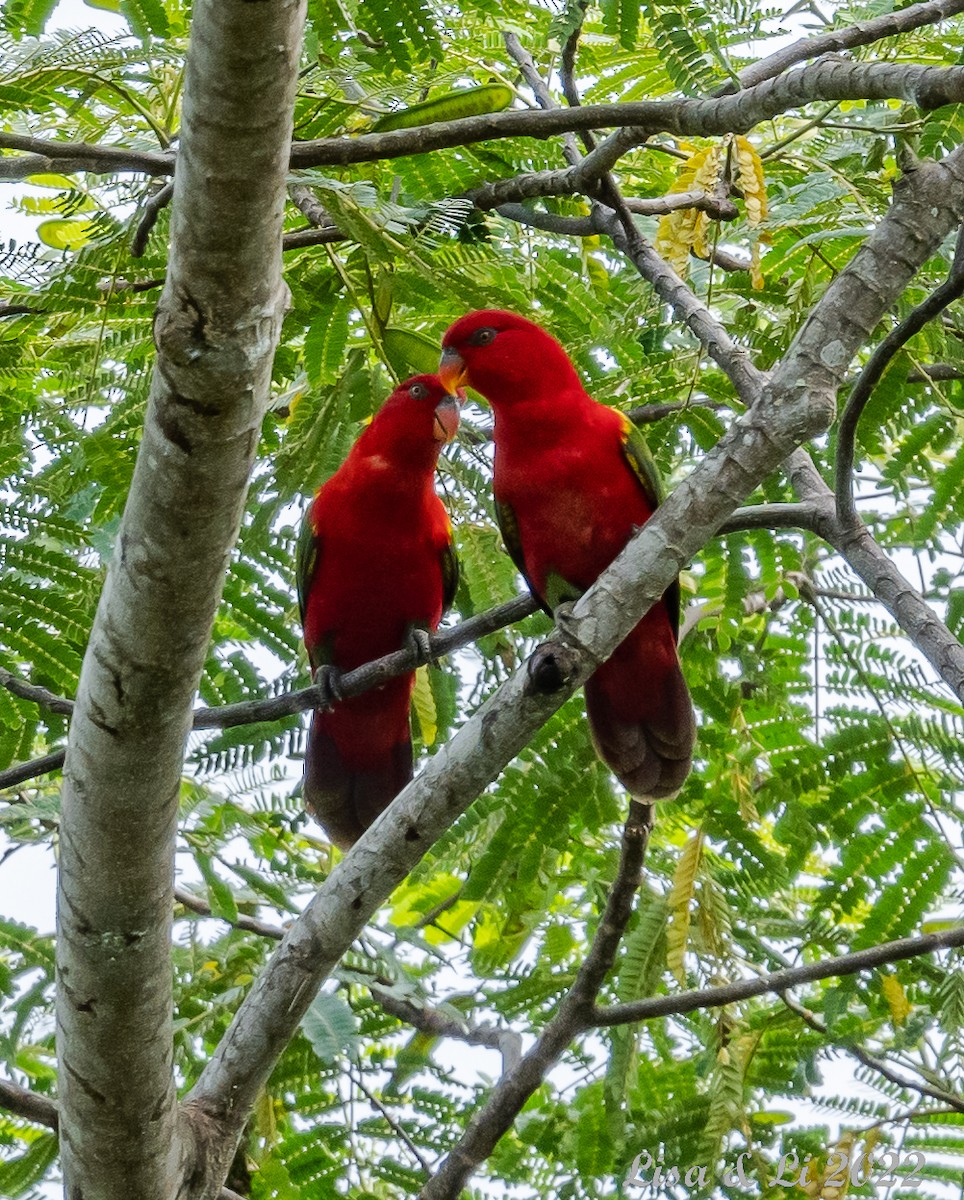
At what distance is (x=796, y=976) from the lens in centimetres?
301

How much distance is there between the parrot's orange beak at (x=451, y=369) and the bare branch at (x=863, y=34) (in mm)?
1218

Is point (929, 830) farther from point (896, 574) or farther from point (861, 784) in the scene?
point (896, 574)

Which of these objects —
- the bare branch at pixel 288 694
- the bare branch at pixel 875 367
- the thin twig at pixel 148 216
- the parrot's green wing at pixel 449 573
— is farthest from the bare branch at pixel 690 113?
the parrot's green wing at pixel 449 573

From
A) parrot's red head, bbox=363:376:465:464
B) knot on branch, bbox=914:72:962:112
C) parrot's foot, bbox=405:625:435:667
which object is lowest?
knot on branch, bbox=914:72:962:112

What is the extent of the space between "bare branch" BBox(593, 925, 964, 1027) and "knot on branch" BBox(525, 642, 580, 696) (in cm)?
96

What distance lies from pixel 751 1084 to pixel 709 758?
3.31ft

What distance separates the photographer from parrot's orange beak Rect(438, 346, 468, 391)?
398cm

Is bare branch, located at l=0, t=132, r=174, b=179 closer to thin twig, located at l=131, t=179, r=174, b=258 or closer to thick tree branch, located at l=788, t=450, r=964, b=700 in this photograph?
thin twig, located at l=131, t=179, r=174, b=258

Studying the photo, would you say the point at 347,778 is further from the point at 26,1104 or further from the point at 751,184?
the point at 751,184

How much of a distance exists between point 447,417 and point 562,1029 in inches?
76.8

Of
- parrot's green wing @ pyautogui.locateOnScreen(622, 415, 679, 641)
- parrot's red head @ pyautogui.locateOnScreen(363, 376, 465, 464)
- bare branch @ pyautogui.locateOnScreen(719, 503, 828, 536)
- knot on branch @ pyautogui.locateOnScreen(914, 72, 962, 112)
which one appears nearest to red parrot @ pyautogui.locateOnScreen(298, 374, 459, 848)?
parrot's red head @ pyautogui.locateOnScreen(363, 376, 465, 464)

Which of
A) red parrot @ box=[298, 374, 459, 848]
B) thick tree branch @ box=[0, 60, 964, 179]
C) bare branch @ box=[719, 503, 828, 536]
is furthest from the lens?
red parrot @ box=[298, 374, 459, 848]

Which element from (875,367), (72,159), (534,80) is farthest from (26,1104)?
(534,80)

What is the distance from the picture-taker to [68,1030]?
2.27 meters
